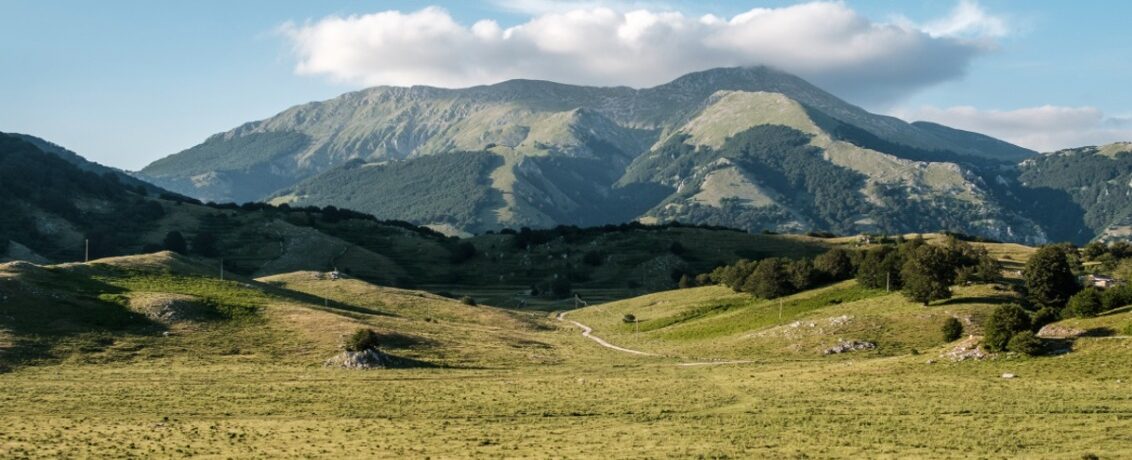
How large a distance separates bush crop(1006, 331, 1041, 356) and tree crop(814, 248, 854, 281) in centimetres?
6447

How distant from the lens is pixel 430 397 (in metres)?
68.0

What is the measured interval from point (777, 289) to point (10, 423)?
347ft

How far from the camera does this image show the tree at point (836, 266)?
138m

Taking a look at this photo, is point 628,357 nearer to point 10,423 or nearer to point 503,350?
point 503,350

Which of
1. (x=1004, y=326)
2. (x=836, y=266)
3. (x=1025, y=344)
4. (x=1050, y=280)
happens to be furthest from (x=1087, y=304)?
(x=836, y=266)

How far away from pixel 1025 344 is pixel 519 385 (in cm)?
4232

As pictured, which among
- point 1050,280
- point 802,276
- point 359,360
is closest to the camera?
point 359,360

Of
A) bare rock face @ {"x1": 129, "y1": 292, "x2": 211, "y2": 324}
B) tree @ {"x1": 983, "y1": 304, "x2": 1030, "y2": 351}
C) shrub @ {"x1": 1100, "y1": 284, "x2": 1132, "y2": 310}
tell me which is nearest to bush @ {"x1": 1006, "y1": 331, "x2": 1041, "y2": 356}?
tree @ {"x1": 983, "y1": 304, "x2": 1030, "y2": 351}

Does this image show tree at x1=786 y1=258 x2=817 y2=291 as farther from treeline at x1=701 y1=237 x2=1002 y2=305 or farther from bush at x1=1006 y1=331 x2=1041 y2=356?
bush at x1=1006 y1=331 x2=1041 y2=356

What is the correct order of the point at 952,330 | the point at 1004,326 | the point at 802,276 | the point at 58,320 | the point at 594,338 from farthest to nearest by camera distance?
the point at 802,276 → the point at 594,338 → the point at 58,320 → the point at 952,330 → the point at 1004,326

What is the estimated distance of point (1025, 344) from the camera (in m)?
72.9

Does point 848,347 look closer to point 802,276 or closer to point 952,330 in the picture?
point 952,330

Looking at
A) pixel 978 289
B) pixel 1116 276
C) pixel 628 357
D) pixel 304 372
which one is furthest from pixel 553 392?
pixel 1116 276

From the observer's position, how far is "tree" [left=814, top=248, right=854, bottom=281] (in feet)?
454
